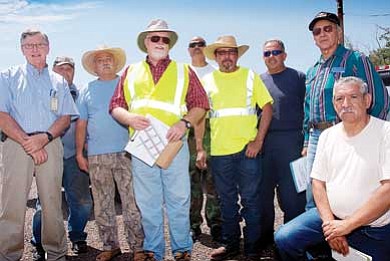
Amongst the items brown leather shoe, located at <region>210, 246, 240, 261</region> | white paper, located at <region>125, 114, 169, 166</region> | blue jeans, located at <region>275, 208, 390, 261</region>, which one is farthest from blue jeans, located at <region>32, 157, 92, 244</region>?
blue jeans, located at <region>275, 208, 390, 261</region>

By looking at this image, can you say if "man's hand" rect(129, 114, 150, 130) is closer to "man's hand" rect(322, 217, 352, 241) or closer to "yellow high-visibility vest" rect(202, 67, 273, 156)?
"yellow high-visibility vest" rect(202, 67, 273, 156)

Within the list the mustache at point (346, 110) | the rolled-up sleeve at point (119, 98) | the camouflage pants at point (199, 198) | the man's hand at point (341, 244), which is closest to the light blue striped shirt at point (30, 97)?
the rolled-up sleeve at point (119, 98)

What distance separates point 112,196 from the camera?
15.9 ft

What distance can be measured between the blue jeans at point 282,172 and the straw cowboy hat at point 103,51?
1.72 meters

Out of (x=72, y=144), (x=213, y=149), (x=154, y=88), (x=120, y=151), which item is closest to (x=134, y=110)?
(x=154, y=88)

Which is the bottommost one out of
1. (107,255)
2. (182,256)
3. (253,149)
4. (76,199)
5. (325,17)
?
(107,255)

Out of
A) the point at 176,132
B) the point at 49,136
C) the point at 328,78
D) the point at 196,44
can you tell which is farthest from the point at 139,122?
the point at 196,44

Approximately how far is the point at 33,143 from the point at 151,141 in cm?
106

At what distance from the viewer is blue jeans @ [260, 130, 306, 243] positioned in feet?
15.8

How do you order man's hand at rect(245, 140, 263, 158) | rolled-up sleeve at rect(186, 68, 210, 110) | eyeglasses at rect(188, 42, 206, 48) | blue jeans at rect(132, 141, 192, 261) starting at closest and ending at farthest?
blue jeans at rect(132, 141, 192, 261)
rolled-up sleeve at rect(186, 68, 210, 110)
man's hand at rect(245, 140, 263, 158)
eyeglasses at rect(188, 42, 206, 48)

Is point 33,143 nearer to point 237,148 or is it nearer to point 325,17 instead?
point 237,148

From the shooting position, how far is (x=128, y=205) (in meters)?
4.72

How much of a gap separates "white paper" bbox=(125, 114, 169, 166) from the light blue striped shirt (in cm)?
87

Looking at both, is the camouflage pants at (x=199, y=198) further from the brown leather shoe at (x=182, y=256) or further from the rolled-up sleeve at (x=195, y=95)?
the brown leather shoe at (x=182, y=256)
